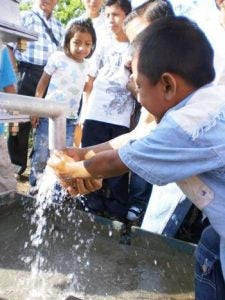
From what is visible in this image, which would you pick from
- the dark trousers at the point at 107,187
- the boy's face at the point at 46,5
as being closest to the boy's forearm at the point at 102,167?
the dark trousers at the point at 107,187

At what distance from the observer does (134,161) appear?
1532 mm

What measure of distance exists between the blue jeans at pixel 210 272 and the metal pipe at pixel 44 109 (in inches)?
30.8

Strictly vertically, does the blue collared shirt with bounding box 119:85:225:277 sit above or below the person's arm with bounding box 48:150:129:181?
above

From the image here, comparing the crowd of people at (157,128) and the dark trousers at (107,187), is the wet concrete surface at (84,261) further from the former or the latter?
the dark trousers at (107,187)

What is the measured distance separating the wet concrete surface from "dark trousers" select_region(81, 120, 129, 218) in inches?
24.8

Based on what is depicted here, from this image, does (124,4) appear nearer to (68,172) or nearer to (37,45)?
(37,45)

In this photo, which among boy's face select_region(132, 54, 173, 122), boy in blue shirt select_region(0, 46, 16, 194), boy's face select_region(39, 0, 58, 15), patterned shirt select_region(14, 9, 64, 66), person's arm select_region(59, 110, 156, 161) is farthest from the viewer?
boy's face select_region(39, 0, 58, 15)

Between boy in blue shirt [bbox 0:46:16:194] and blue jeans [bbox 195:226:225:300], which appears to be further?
boy in blue shirt [bbox 0:46:16:194]

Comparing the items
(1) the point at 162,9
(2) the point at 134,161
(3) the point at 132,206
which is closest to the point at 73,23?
(1) the point at 162,9

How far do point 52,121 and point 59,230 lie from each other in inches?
53.1

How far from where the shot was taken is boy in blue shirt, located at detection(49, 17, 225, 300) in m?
1.45

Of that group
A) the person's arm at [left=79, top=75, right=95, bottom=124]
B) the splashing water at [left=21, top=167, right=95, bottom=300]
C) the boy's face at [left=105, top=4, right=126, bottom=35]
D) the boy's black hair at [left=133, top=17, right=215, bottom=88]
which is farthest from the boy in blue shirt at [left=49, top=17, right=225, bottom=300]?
the person's arm at [left=79, top=75, right=95, bottom=124]

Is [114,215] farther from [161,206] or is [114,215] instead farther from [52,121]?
[52,121]

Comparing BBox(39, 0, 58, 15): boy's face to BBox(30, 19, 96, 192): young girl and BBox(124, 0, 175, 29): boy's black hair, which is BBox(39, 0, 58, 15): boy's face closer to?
BBox(30, 19, 96, 192): young girl
